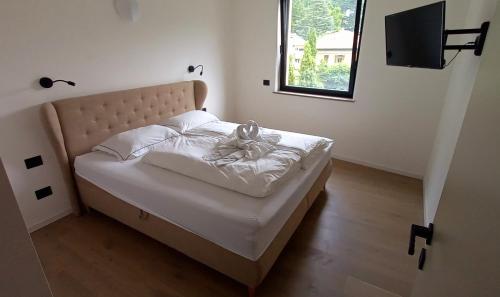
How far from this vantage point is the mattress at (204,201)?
1.45m

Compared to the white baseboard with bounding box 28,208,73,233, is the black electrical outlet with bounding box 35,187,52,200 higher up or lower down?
higher up

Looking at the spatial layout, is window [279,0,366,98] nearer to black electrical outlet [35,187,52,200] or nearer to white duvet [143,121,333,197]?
white duvet [143,121,333,197]

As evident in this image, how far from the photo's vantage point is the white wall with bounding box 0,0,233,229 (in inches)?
73.1

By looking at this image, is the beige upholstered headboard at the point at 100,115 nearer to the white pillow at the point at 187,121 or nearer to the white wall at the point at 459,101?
the white pillow at the point at 187,121

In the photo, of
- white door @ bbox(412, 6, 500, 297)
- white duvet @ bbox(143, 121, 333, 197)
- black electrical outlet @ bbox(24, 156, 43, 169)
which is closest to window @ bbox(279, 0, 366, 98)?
white duvet @ bbox(143, 121, 333, 197)

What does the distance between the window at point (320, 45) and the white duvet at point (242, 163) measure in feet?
4.27

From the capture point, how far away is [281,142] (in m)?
2.28

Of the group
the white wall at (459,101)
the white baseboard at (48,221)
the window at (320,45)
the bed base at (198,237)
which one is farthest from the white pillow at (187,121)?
the white wall at (459,101)

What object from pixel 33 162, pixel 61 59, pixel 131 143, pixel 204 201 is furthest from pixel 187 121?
pixel 204 201

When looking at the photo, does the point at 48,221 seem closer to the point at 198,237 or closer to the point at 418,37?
the point at 198,237

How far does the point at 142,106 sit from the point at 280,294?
7.28 feet

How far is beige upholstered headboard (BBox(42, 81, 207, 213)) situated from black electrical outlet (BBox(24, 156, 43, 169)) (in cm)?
14

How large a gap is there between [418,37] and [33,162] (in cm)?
287

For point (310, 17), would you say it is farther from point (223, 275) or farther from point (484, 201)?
point (484, 201)
